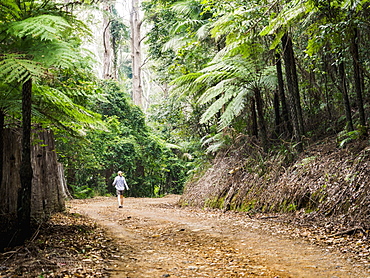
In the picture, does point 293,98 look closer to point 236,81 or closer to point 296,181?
point 236,81

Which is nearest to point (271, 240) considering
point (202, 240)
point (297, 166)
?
point (202, 240)

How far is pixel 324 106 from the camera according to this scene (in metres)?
8.21

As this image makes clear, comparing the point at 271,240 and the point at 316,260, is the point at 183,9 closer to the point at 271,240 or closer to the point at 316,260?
the point at 271,240

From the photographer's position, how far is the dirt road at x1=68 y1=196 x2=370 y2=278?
319 cm

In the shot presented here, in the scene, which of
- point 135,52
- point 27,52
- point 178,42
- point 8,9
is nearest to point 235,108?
point 178,42

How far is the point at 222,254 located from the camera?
3.95 metres

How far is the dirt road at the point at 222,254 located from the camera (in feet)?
10.5

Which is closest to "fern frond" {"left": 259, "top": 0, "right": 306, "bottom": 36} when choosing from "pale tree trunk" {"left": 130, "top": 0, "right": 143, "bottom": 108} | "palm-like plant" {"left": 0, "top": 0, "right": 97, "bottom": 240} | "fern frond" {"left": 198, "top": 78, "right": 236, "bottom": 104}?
"fern frond" {"left": 198, "top": 78, "right": 236, "bottom": 104}

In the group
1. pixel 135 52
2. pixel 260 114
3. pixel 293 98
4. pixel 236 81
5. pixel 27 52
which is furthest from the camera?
pixel 135 52

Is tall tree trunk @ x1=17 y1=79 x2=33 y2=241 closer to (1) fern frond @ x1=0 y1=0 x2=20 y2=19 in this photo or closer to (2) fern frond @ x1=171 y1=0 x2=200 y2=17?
(1) fern frond @ x1=0 y1=0 x2=20 y2=19

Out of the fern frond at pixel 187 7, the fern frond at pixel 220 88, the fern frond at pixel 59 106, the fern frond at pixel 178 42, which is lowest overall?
the fern frond at pixel 59 106

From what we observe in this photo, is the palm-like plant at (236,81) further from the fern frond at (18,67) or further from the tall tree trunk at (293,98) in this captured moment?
the fern frond at (18,67)

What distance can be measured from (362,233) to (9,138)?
195 inches

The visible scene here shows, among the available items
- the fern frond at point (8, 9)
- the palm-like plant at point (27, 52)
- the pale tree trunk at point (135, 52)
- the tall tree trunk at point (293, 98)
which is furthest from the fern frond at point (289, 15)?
the pale tree trunk at point (135, 52)
